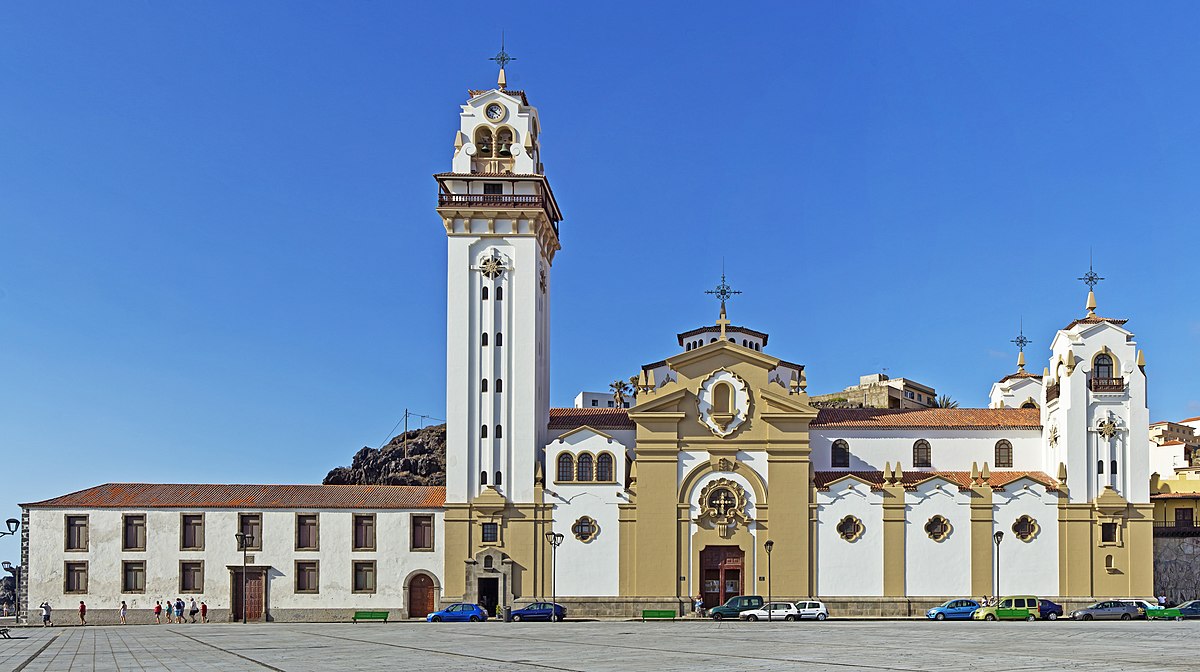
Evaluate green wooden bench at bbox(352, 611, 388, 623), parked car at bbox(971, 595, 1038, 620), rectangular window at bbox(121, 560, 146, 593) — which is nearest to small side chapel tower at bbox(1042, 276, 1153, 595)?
parked car at bbox(971, 595, 1038, 620)

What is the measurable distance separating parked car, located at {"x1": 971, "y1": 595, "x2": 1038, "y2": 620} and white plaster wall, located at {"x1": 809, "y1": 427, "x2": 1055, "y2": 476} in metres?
11.4

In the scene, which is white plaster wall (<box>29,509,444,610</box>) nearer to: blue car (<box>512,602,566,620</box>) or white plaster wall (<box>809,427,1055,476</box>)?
blue car (<box>512,602,566,620</box>)

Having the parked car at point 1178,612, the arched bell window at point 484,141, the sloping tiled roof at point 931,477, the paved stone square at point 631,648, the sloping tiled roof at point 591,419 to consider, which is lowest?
the parked car at point 1178,612

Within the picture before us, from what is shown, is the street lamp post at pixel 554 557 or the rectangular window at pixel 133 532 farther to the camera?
the rectangular window at pixel 133 532

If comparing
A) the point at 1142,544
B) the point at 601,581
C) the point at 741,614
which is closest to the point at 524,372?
the point at 601,581

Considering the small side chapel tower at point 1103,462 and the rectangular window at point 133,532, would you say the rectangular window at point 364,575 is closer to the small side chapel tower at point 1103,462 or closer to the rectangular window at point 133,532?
the rectangular window at point 133,532

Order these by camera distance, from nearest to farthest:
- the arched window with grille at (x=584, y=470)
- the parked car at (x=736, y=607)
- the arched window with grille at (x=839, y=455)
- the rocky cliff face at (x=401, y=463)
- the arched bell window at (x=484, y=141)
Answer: the parked car at (x=736, y=607), the arched window with grille at (x=584, y=470), the arched bell window at (x=484, y=141), the arched window with grille at (x=839, y=455), the rocky cliff face at (x=401, y=463)

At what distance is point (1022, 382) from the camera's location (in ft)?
257

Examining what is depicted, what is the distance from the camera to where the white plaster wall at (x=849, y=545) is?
2461 inches

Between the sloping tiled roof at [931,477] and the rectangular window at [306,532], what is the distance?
84.3 ft

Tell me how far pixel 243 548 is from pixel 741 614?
25.5m

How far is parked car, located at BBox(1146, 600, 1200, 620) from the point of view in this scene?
181ft

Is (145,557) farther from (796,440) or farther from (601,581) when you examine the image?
(796,440)

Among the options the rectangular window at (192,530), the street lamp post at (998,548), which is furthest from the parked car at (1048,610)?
the rectangular window at (192,530)
